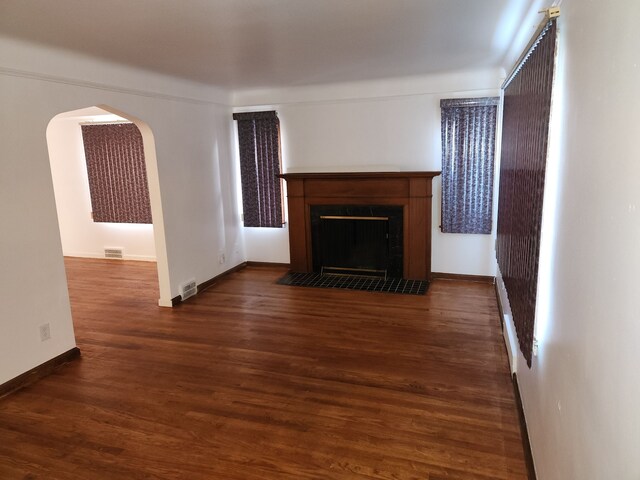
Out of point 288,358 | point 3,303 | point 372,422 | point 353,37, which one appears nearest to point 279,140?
point 353,37

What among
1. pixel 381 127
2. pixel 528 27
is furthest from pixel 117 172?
pixel 528 27

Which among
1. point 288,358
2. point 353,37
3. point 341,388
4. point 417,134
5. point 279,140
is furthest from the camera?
point 279,140

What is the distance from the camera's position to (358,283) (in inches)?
215

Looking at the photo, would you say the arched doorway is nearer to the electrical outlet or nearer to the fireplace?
the fireplace

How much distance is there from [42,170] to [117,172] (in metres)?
3.78

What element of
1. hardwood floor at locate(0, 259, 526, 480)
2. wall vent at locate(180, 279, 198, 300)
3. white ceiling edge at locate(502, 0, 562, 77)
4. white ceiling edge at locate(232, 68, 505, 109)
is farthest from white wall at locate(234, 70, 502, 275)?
wall vent at locate(180, 279, 198, 300)

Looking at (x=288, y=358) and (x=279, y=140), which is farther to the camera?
(x=279, y=140)

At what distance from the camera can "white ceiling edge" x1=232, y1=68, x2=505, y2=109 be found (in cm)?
498

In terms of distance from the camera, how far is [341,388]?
308 cm

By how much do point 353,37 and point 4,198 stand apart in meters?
2.76

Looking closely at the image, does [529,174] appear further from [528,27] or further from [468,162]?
[468,162]

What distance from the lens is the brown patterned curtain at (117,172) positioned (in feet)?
22.4

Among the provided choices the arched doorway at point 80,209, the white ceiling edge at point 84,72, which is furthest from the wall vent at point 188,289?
the white ceiling edge at point 84,72

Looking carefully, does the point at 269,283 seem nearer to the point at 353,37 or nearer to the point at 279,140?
the point at 279,140
